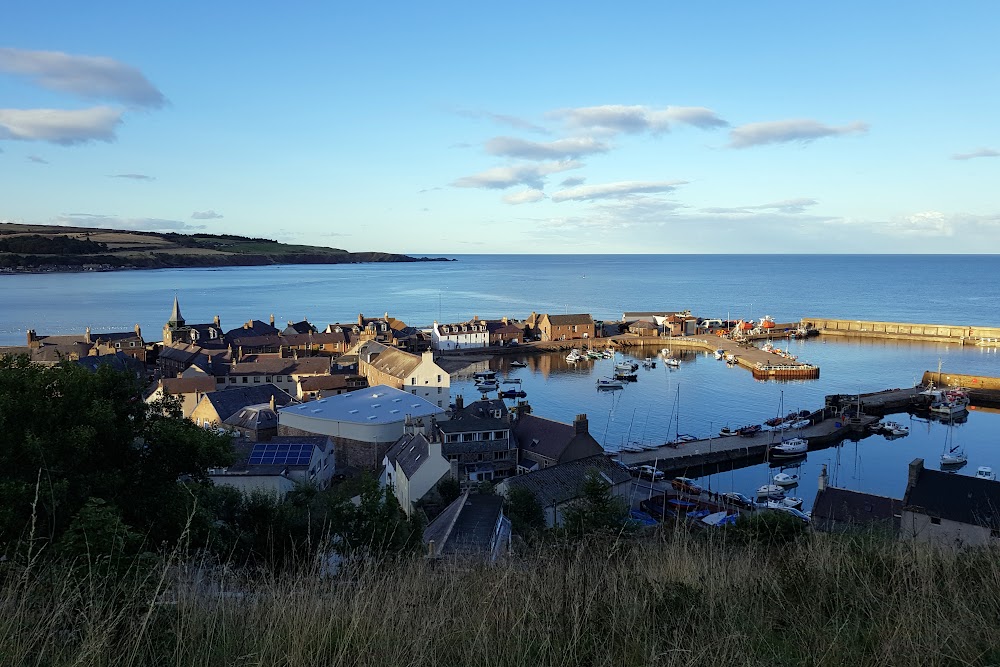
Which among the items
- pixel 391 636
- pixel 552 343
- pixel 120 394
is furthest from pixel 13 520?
pixel 552 343

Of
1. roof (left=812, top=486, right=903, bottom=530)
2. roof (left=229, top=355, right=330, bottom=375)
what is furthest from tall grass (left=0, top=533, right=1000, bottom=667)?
roof (left=229, top=355, right=330, bottom=375)

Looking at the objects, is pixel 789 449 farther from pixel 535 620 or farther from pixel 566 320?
pixel 566 320

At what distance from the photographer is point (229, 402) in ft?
120

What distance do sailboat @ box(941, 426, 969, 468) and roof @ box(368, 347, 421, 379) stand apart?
3248 cm

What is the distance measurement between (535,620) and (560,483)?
20.4m

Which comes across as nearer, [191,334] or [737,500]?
[737,500]

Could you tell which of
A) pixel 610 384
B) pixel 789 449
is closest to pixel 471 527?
pixel 789 449

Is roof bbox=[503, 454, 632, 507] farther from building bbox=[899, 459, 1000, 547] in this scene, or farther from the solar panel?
building bbox=[899, 459, 1000, 547]

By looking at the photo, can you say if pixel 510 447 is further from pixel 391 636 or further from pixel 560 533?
pixel 391 636

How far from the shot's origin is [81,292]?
160 m

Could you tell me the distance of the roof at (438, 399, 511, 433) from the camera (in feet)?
101

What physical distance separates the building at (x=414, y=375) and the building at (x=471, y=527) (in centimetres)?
2176

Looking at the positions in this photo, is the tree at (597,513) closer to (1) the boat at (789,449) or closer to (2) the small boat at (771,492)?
(2) the small boat at (771,492)

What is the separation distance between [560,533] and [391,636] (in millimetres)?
6899
